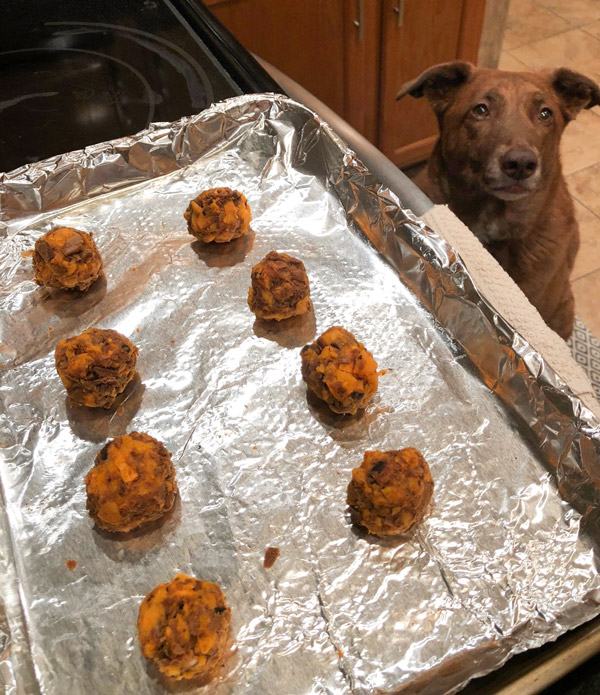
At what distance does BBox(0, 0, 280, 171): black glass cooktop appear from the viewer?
1.90 m

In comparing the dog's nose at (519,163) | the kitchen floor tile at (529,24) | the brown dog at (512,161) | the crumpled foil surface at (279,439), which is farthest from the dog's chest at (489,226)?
the kitchen floor tile at (529,24)

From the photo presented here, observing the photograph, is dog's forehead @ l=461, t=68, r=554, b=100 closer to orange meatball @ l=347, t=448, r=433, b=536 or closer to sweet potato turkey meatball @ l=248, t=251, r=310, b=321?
sweet potato turkey meatball @ l=248, t=251, r=310, b=321

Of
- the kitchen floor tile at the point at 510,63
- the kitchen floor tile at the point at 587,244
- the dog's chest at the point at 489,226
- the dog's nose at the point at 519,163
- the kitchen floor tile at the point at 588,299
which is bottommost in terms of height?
the kitchen floor tile at the point at 588,299

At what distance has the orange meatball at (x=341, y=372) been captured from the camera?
1407 mm

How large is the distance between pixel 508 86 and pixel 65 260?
143 cm

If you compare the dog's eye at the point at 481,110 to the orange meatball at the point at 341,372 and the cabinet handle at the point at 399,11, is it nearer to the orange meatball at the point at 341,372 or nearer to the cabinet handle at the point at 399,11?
the orange meatball at the point at 341,372

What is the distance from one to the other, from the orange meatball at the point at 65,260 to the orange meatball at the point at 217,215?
29 cm

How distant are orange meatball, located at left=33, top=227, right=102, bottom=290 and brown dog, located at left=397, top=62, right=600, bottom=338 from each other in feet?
3.73

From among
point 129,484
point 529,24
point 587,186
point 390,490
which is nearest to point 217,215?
point 129,484

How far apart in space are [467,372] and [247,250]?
720 mm

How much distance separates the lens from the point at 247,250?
5.95 ft

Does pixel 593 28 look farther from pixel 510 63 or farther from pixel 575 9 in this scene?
pixel 510 63

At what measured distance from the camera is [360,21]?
290 centimetres

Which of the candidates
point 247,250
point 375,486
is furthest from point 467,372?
point 247,250
